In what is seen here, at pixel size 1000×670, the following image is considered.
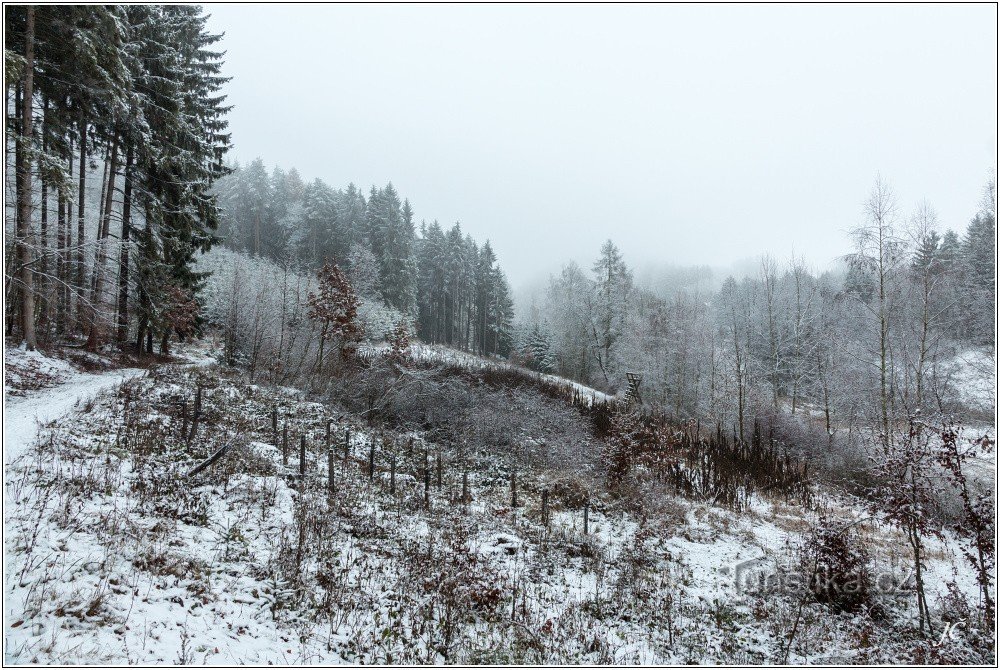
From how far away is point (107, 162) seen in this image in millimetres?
16078

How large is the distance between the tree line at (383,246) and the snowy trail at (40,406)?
2373 cm

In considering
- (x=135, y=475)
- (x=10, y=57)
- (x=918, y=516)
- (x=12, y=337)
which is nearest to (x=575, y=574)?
(x=918, y=516)

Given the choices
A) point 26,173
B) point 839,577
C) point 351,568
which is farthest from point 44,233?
point 839,577

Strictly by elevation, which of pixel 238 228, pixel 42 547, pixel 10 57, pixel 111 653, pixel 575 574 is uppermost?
pixel 238 228

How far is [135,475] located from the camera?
6.62 meters

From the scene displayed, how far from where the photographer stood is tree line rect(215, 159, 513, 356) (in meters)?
43.5

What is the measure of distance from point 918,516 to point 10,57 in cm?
1682

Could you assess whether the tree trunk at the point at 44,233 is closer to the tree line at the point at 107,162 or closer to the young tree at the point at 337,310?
the tree line at the point at 107,162

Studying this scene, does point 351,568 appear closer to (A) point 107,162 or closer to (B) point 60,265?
(B) point 60,265

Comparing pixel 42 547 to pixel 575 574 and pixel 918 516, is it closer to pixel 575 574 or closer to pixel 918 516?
pixel 575 574

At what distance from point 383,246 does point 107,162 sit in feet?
94.3

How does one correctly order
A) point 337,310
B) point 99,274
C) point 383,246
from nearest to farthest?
1. point 99,274
2. point 337,310
3. point 383,246

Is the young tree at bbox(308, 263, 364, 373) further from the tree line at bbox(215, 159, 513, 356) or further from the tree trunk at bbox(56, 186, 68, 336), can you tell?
the tree line at bbox(215, 159, 513, 356)

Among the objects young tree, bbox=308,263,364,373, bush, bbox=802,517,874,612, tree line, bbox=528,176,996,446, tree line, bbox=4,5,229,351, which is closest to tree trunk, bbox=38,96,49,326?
tree line, bbox=4,5,229,351
